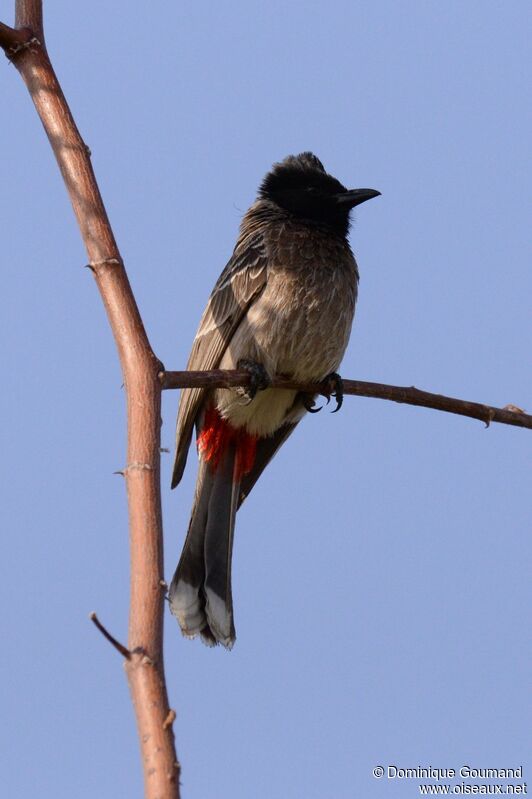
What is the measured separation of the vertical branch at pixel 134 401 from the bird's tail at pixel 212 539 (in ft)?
7.41

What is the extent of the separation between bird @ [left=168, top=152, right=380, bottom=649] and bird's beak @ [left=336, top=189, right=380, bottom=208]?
2.2 inches

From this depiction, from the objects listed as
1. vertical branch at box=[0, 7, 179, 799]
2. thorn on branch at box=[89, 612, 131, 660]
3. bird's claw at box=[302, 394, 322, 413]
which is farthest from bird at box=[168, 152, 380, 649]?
thorn on branch at box=[89, 612, 131, 660]

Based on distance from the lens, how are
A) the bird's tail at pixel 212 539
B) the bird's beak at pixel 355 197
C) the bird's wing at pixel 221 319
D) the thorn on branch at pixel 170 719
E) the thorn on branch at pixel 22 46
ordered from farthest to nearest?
the bird's beak at pixel 355 197, the bird's wing at pixel 221 319, the bird's tail at pixel 212 539, the thorn on branch at pixel 22 46, the thorn on branch at pixel 170 719

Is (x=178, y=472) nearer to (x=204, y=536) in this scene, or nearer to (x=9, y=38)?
(x=204, y=536)

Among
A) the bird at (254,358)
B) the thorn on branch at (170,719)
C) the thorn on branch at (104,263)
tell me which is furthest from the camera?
the bird at (254,358)

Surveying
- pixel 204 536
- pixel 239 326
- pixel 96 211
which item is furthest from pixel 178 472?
pixel 96 211

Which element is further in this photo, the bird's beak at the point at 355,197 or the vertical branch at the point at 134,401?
the bird's beak at the point at 355,197

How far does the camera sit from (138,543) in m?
2.22

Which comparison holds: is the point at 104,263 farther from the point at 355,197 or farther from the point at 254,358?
the point at 355,197

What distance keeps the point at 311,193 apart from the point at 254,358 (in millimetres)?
1321

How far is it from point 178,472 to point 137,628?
335 cm

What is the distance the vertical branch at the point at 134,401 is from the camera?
6.21 feet

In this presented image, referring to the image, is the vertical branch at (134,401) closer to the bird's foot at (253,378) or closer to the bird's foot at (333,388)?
the bird's foot at (253,378)

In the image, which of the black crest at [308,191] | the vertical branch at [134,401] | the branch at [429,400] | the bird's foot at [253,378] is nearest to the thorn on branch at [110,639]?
the vertical branch at [134,401]
